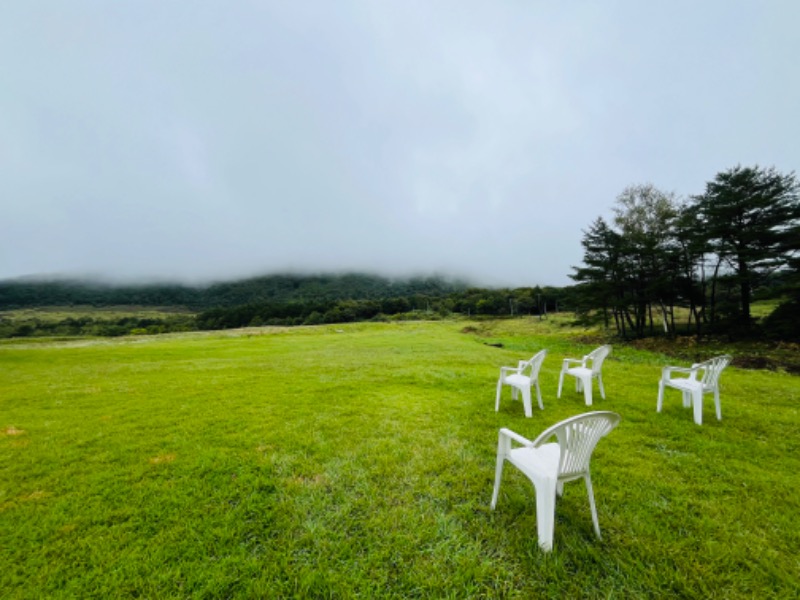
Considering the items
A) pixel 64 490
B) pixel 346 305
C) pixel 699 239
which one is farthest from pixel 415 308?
pixel 64 490

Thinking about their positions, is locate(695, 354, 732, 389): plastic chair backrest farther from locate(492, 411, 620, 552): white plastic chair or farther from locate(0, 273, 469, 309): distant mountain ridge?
locate(0, 273, 469, 309): distant mountain ridge

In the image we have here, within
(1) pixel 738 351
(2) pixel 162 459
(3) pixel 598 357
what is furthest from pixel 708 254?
(2) pixel 162 459

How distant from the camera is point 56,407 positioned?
26.3 ft

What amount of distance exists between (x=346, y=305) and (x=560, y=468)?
8815cm

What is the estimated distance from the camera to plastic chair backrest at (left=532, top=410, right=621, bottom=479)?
271cm

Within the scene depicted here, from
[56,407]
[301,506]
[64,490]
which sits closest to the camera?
[301,506]

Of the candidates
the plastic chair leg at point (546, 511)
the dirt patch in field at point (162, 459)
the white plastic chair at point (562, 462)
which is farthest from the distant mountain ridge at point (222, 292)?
the plastic chair leg at point (546, 511)

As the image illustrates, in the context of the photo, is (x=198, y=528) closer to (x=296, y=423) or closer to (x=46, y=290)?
(x=296, y=423)

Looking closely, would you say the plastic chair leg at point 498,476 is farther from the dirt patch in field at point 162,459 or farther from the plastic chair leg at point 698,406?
the plastic chair leg at point 698,406

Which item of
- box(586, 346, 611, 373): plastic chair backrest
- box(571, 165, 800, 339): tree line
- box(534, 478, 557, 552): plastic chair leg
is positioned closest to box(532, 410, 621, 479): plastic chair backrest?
box(534, 478, 557, 552): plastic chair leg

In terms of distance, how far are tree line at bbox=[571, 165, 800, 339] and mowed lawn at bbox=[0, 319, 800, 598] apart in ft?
69.9

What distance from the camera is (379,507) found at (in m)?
3.45

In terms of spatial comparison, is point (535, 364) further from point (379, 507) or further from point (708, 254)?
point (708, 254)

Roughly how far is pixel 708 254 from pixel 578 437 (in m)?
31.3
